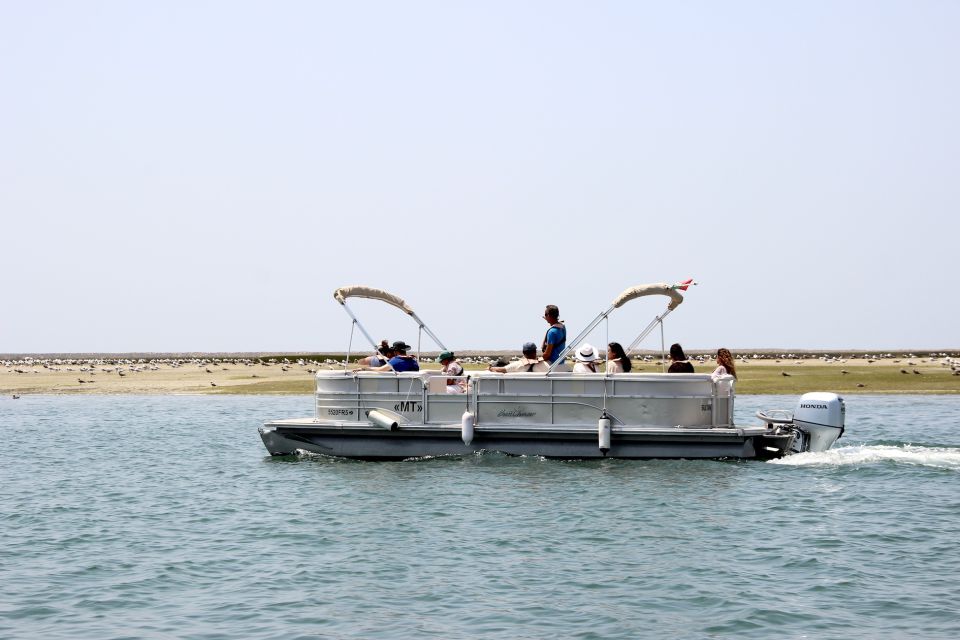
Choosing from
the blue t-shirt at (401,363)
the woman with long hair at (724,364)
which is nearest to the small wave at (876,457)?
the woman with long hair at (724,364)

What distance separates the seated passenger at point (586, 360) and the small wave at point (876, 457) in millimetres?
3908

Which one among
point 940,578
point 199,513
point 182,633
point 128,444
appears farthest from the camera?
point 128,444

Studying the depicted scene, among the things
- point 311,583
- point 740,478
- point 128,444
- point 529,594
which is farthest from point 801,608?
point 128,444

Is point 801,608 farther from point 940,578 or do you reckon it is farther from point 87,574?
point 87,574

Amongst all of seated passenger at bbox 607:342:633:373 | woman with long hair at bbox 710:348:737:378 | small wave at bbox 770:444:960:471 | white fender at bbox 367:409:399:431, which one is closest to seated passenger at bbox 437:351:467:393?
white fender at bbox 367:409:399:431

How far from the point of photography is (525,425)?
71.6ft

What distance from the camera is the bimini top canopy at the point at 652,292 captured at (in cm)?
2175

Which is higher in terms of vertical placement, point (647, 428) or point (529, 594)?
point (647, 428)

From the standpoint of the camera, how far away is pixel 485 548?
46.9ft

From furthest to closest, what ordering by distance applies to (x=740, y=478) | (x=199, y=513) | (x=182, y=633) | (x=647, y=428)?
(x=647, y=428), (x=740, y=478), (x=199, y=513), (x=182, y=633)

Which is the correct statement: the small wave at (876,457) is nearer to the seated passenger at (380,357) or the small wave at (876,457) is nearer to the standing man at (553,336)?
the standing man at (553,336)

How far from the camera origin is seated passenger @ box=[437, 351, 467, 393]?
22453mm

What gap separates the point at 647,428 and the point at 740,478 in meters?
2.38

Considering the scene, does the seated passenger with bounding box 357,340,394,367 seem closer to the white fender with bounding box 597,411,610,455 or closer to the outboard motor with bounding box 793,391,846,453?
the white fender with bounding box 597,411,610,455
